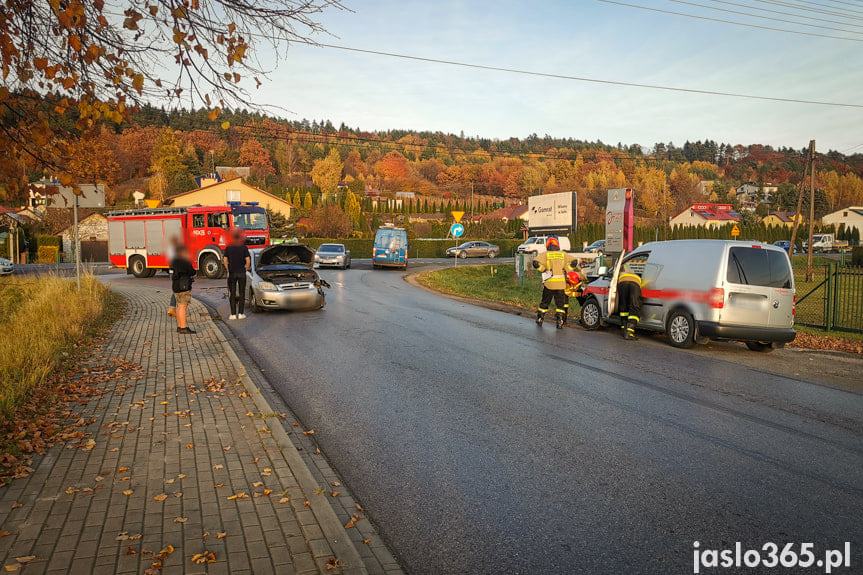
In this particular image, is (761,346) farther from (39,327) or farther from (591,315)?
(39,327)

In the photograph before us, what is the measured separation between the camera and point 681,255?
38.3ft

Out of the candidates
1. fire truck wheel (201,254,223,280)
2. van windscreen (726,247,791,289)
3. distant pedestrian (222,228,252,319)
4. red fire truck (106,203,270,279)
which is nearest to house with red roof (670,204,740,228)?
red fire truck (106,203,270,279)

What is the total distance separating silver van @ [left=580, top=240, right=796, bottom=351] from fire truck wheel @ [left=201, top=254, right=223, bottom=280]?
2153 cm

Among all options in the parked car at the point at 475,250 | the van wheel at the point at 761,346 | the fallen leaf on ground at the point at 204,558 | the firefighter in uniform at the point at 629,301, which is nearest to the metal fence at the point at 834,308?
the van wheel at the point at 761,346

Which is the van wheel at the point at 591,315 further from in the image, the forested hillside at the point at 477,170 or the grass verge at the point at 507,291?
the forested hillside at the point at 477,170

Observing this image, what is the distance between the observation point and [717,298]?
10.8m

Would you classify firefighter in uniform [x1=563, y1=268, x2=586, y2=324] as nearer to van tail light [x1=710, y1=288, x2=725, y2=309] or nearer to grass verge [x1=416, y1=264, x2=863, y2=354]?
grass verge [x1=416, y1=264, x2=863, y2=354]

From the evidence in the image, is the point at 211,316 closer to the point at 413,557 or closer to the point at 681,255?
the point at 681,255

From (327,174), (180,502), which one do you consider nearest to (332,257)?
(180,502)

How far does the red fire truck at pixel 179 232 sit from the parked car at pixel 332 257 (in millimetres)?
6551

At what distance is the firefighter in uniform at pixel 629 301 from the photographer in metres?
12.3

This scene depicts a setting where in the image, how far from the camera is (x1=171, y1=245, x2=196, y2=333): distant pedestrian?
11914mm

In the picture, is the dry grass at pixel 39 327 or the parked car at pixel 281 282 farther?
the parked car at pixel 281 282

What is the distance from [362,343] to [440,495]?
22.3ft
